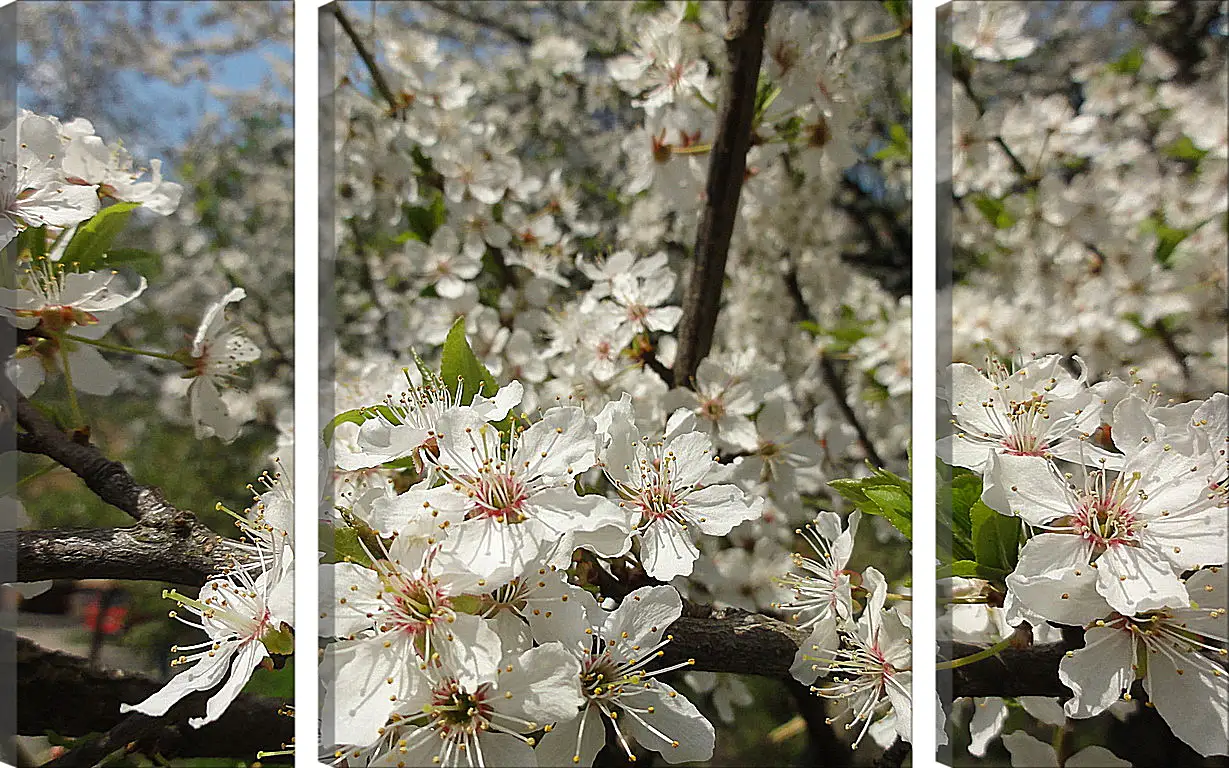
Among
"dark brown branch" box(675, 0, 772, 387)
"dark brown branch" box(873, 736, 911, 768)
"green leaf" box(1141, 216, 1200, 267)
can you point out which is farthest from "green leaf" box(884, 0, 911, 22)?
"dark brown branch" box(873, 736, 911, 768)

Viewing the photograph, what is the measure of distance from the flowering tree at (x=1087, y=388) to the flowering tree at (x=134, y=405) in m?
0.61

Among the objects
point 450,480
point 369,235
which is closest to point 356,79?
point 369,235

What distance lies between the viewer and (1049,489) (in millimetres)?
556

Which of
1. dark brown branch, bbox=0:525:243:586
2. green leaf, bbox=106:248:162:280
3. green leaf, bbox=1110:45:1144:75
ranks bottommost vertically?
dark brown branch, bbox=0:525:243:586

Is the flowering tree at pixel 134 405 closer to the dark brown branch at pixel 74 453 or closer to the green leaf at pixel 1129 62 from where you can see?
the dark brown branch at pixel 74 453

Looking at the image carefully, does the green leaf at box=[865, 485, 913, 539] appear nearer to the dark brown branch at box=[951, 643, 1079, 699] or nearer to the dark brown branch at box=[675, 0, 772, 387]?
the dark brown branch at box=[951, 643, 1079, 699]

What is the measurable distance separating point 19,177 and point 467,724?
74cm

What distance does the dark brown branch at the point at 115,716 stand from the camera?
78cm

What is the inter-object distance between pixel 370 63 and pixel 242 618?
39.9 inches

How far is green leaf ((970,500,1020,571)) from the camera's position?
0.60 m

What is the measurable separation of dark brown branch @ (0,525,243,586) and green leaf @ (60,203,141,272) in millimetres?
290

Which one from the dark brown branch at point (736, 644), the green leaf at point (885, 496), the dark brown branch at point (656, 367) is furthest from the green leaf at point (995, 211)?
the dark brown branch at point (736, 644)

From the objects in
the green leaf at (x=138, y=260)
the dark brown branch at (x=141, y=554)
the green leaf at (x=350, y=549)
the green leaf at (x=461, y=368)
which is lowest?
the dark brown branch at (x=141, y=554)

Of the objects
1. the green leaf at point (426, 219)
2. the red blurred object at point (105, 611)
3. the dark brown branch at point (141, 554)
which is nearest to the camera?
the dark brown branch at point (141, 554)
